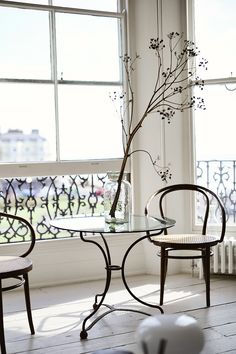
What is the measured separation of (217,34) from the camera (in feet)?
13.4

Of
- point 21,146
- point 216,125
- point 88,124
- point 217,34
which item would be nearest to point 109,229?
point 21,146

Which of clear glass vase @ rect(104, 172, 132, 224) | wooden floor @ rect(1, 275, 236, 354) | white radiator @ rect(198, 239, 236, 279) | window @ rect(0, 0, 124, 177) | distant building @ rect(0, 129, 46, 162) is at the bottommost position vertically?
wooden floor @ rect(1, 275, 236, 354)

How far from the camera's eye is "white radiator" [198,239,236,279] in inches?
154

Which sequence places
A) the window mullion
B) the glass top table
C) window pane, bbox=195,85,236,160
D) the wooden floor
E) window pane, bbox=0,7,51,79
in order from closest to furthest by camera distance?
the wooden floor
the glass top table
window pane, bbox=0,7,51,79
the window mullion
window pane, bbox=195,85,236,160

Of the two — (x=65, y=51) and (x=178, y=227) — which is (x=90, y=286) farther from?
(x=65, y=51)

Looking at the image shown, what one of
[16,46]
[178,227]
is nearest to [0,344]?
[178,227]

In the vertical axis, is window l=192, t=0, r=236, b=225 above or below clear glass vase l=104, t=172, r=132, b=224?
above

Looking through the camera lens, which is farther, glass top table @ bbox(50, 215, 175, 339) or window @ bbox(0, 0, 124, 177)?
window @ bbox(0, 0, 124, 177)

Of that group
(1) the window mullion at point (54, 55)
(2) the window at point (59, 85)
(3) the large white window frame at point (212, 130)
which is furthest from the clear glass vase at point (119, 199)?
(3) the large white window frame at point (212, 130)

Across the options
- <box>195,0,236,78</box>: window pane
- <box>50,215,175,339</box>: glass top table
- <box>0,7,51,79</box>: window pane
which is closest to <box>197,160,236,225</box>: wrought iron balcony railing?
<box>195,0,236,78</box>: window pane

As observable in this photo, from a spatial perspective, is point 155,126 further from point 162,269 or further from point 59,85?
point 162,269

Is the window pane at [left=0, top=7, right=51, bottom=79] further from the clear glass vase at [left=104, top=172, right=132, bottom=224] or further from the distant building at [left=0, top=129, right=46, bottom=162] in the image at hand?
the clear glass vase at [left=104, top=172, right=132, bottom=224]

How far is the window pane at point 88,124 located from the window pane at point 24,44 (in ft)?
0.88

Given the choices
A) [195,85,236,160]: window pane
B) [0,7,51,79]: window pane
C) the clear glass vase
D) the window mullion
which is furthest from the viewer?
[195,85,236,160]: window pane
